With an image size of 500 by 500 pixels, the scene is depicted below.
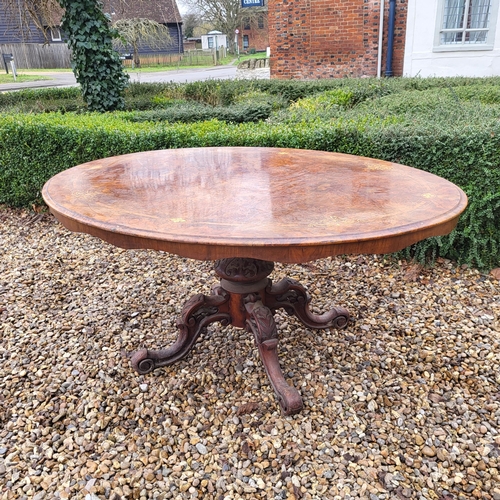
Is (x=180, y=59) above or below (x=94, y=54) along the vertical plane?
below

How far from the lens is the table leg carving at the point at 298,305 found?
8.41ft

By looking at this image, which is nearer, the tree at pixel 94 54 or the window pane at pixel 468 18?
the tree at pixel 94 54

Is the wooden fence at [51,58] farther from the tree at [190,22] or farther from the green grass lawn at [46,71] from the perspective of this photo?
the tree at [190,22]

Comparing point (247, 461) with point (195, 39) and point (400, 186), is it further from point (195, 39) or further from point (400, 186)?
point (195, 39)

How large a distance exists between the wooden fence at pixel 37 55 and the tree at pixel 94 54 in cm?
2574

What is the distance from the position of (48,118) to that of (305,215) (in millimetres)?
4270

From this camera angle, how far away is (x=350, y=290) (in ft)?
10.8

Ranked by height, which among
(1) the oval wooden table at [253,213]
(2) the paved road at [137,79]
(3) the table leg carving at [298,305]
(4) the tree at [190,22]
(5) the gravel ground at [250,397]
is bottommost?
(5) the gravel ground at [250,397]

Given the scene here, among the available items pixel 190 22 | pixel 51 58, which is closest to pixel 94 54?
pixel 51 58

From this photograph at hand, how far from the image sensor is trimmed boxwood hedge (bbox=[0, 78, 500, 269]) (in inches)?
129

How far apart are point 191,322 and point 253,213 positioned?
0.97m

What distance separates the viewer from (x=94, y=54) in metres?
7.00

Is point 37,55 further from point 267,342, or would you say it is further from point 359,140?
point 267,342

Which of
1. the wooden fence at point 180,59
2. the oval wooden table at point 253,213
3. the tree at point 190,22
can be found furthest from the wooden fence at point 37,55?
the oval wooden table at point 253,213
